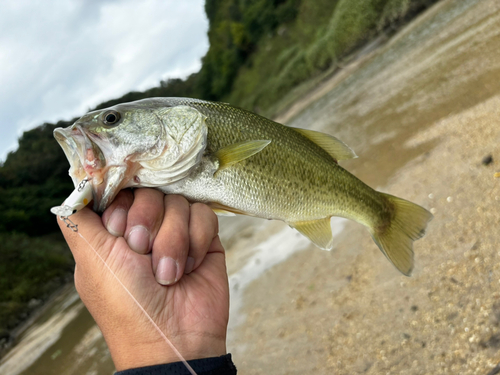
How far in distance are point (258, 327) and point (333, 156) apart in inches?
163

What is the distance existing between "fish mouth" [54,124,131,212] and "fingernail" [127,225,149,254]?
0.25 m

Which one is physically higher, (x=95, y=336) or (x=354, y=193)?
(x=354, y=193)

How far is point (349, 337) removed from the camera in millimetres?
4199

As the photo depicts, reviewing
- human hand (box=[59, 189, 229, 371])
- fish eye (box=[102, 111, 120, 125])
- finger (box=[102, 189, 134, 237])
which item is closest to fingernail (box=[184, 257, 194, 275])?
human hand (box=[59, 189, 229, 371])

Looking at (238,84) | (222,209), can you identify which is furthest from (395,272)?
(238,84)

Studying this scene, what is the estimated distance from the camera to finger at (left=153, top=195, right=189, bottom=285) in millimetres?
1577

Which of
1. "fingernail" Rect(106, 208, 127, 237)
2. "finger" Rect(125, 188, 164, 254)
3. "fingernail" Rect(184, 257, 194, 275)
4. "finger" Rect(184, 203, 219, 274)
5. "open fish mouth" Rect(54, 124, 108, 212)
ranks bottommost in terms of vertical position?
"fingernail" Rect(184, 257, 194, 275)

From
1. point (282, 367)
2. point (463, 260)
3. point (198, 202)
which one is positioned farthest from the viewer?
point (282, 367)

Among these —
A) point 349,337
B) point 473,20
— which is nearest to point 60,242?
point 349,337

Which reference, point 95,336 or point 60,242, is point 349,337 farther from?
point 60,242

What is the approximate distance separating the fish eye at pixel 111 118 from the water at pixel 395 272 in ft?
11.7

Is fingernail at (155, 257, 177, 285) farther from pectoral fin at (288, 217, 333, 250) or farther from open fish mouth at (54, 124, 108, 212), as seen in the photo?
pectoral fin at (288, 217, 333, 250)

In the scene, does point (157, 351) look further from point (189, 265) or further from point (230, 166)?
point (230, 166)

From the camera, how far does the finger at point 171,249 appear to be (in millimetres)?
1577
